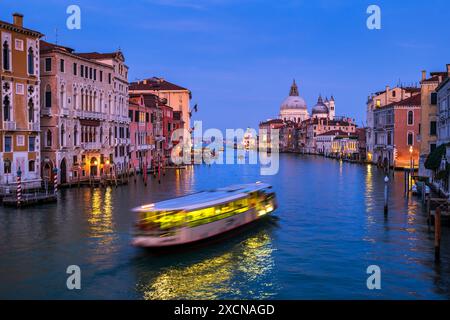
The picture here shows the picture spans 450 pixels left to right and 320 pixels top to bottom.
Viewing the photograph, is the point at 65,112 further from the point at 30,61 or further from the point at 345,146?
the point at 345,146

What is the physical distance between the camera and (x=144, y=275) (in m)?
16.5

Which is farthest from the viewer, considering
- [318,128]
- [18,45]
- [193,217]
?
[318,128]

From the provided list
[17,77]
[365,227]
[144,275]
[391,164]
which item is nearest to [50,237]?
[144,275]

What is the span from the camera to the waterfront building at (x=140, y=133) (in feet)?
186

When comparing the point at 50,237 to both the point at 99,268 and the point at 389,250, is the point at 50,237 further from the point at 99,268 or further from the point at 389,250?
the point at 389,250

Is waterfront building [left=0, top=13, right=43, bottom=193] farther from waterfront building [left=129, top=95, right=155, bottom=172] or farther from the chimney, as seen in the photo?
waterfront building [left=129, top=95, right=155, bottom=172]

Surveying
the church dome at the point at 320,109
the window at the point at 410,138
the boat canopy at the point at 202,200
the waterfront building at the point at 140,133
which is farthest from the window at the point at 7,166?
the church dome at the point at 320,109

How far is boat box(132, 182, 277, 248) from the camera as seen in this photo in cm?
1889

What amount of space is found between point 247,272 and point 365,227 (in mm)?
9549

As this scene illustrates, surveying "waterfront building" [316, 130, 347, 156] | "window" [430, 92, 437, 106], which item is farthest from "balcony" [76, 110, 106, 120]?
"waterfront building" [316, 130, 347, 156]

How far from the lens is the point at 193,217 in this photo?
780 inches

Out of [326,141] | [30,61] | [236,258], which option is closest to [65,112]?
[30,61]

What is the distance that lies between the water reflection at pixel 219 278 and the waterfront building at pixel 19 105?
19166 millimetres

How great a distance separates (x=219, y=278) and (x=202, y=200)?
231 inches
